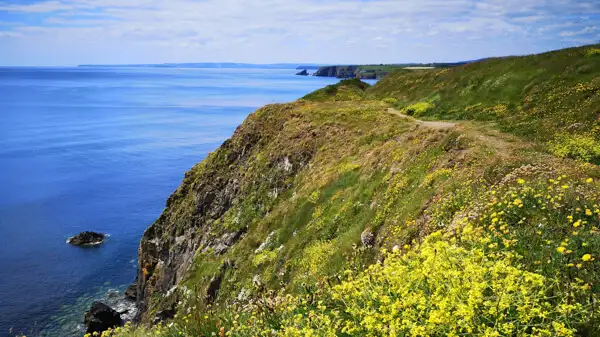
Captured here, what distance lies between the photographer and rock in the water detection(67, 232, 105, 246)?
7175 centimetres

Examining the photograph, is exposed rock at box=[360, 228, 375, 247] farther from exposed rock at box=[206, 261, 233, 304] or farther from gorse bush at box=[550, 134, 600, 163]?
exposed rock at box=[206, 261, 233, 304]

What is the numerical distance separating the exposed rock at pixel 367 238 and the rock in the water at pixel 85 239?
205 feet

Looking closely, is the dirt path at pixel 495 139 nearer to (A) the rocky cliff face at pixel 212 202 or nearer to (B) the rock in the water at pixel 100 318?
(A) the rocky cliff face at pixel 212 202

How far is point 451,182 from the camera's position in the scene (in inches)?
789

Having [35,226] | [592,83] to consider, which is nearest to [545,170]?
[592,83]

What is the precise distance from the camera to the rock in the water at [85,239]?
71.8 m

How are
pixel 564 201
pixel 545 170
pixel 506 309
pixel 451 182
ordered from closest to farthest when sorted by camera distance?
pixel 506 309 → pixel 564 201 → pixel 545 170 → pixel 451 182

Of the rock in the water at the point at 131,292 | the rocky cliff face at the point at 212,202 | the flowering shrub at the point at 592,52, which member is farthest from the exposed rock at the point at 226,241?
the flowering shrub at the point at 592,52

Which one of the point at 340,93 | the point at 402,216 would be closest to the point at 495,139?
the point at 402,216

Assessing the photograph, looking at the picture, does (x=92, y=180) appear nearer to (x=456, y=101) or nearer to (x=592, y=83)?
(x=456, y=101)

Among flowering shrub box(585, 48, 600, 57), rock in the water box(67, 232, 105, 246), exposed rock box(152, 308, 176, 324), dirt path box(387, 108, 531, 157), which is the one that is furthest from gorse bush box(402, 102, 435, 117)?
rock in the water box(67, 232, 105, 246)

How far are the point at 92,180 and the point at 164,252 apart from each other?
6160 centimetres

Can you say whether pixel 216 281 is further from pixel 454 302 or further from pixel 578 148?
pixel 454 302

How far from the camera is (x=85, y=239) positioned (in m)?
72.1
